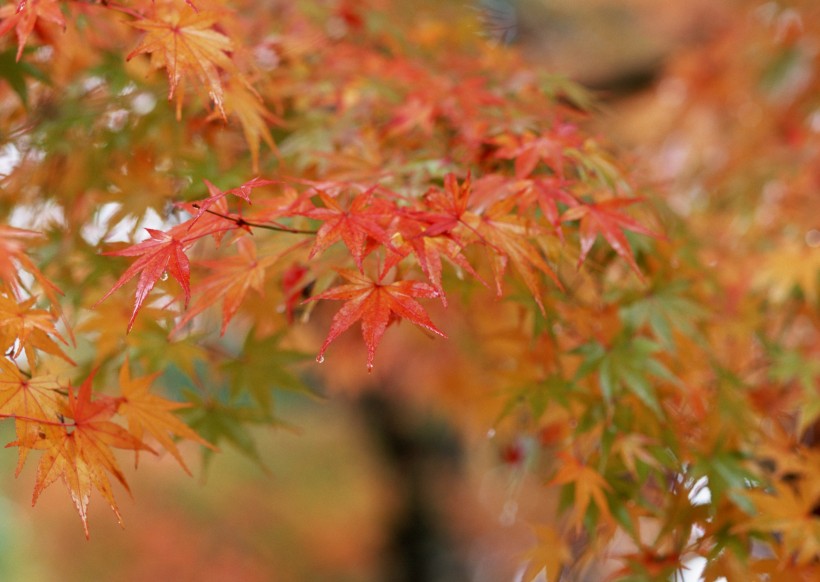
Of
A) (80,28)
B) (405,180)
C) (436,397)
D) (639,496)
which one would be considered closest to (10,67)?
(80,28)

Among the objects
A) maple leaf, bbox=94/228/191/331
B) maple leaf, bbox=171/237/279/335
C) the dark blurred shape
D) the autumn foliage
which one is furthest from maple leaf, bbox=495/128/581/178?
the dark blurred shape

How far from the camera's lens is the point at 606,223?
1033 millimetres

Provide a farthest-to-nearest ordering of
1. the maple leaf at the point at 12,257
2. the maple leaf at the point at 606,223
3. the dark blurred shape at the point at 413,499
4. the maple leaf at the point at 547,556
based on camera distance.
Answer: the dark blurred shape at the point at 413,499, the maple leaf at the point at 547,556, the maple leaf at the point at 606,223, the maple leaf at the point at 12,257

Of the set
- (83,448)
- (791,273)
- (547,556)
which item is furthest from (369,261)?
(791,273)

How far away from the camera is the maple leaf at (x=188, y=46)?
92cm

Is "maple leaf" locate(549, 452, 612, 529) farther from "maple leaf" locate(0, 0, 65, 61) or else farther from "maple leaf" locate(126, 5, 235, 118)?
"maple leaf" locate(0, 0, 65, 61)

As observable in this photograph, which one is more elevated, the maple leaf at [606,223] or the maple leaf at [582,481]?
the maple leaf at [606,223]

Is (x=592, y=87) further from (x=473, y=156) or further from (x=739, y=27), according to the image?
(x=473, y=156)

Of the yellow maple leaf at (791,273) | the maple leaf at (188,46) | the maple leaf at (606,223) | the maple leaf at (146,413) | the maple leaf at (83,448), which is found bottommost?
the yellow maple leaf at (791,273)

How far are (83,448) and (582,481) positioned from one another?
0.78 metres

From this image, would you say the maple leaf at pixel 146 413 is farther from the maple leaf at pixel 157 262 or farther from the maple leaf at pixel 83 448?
the maple leaf at pixel 157 262

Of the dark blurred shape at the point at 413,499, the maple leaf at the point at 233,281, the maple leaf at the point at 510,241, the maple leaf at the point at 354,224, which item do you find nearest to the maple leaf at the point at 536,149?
the maple leaf at the point at 510,241

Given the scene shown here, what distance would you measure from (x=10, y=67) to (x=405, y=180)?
70cm

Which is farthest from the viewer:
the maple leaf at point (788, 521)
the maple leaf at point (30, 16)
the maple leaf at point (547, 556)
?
the maple leaf at point (547, 556)
